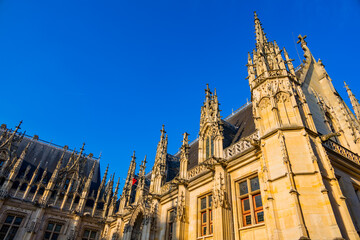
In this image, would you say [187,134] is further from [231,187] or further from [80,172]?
[80,172]

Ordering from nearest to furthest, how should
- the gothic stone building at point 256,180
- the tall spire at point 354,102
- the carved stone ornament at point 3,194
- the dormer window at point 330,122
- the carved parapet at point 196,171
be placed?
the gothic stone building at point 256,180
the carved parapet at point 196,171
the dormer window at point 330,122
the tall spire at point 354,102
the carved stone ornament at point 3,194

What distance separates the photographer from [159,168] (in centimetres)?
1920

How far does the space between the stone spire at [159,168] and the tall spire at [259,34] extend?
11057 mm

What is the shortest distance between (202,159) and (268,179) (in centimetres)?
605

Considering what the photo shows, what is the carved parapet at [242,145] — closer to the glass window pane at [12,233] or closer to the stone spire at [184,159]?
the stone spire at [184,159]

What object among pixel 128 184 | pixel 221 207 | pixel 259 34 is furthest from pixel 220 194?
pixel 128 184

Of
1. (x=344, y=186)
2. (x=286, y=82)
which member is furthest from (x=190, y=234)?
(x=286, y=82)

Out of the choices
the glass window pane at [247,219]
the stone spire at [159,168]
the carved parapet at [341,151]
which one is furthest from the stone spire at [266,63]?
the stone spire at [159,168]

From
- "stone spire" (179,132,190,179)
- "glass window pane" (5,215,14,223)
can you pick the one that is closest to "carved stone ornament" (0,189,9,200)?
"glass window pane" (5,215,14,223)

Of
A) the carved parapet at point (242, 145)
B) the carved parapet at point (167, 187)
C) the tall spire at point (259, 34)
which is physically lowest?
the carved parapet at point (167, 187)

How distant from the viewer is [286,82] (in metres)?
12.5

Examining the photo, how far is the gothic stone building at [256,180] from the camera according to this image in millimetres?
9070

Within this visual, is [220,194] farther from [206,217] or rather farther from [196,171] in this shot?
[196,171]

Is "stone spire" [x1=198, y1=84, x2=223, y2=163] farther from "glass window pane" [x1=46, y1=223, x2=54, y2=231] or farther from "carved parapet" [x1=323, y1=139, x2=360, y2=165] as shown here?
"glass window pane" [x1=46, y1=223, x2=54, y2=231]
